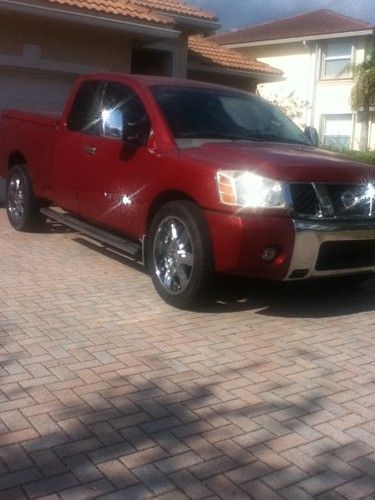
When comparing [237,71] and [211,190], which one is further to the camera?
[237,71]

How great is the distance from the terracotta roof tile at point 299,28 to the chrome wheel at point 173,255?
24.3 m

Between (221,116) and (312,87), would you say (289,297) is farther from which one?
(312,87)

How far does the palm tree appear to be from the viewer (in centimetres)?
2669

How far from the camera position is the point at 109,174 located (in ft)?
22.2

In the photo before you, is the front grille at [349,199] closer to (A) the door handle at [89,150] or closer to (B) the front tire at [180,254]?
(B) the front tire at [180,254]

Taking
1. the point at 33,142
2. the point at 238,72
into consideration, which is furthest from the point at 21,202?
the point at 238,72

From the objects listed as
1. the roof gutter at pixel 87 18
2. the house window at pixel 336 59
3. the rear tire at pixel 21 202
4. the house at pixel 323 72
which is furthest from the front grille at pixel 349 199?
the house window at pixel 336 59

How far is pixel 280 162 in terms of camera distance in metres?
5.56

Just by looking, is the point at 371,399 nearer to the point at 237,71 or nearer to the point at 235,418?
the point at 235,418

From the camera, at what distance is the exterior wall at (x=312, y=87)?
92.5ft

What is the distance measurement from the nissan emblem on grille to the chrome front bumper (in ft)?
0.56

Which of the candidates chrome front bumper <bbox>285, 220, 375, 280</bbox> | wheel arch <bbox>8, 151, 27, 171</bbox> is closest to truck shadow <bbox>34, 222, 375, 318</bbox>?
chrome front bumper <bbox>285, 220, 375, 280</bbox>

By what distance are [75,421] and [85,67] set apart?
9704 millimetres

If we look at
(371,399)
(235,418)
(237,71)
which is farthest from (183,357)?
(237,71)
